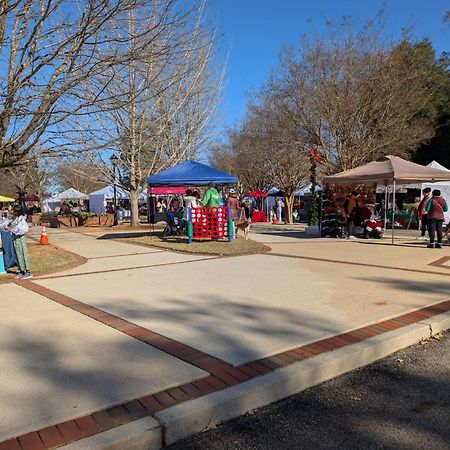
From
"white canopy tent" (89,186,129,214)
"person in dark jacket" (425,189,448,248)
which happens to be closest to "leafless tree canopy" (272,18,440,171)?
"person in dark jacket" (425,189,448,248)

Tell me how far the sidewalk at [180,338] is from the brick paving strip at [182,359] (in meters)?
0.01

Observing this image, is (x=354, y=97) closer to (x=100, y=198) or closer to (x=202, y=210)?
(x=202, y=210)

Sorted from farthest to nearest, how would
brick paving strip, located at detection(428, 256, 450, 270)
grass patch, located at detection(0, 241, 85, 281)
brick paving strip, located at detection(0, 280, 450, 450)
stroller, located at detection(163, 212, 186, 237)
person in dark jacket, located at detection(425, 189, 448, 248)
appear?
stroller, located at detection(163, 212, 186, 237) → person in dark jacket, located at detection(425, 189, 448, 248) → brick paving strip, located at detection(428, 256, 450, 270) → grass patch, located at detection(0, 241, 85, 281) → brick paving strip, located at detection(0, 280, 450, 450)

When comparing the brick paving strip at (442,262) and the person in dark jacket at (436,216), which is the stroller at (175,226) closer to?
the person in dark jacket at (436,216)

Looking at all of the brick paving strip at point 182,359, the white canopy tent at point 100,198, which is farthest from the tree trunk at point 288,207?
the brick paving strip at point 182,359

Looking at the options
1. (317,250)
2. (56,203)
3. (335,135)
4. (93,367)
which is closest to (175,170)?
(317,250)

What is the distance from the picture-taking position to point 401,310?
5730 millimetres

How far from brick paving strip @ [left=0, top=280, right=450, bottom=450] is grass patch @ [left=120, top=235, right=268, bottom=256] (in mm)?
5681

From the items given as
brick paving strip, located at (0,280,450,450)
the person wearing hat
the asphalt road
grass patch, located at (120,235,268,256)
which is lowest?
the asphalt road

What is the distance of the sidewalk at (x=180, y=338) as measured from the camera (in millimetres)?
3150

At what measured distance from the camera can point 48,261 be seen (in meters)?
10.1

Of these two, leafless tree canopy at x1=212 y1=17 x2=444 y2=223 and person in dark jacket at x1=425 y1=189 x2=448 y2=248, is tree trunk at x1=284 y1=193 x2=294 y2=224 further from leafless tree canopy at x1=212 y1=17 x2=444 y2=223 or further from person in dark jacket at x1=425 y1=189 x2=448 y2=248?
person in dark jacket at x1=425 y1=189 x2=448 y2=248

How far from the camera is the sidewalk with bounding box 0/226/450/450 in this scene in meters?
3.15

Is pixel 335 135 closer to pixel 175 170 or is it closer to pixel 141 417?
pixel 175 170
